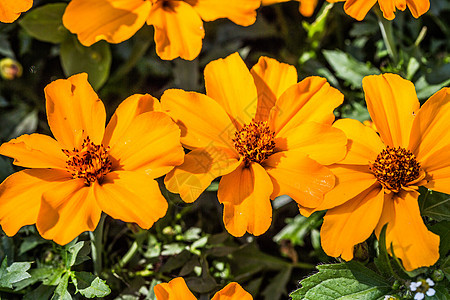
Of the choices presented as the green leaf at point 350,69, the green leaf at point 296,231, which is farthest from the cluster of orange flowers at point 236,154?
the green leaf at point 296,231

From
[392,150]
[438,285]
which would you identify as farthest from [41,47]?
[438,285]

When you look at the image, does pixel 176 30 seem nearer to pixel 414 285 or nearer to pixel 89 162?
pixel 89 162

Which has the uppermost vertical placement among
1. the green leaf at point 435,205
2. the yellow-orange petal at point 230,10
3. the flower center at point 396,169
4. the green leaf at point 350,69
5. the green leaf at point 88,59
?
the yellow-orange petal at point 230,10

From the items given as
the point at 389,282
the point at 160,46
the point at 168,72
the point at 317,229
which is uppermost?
the point at 160,46

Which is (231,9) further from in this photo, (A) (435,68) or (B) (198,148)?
(A) (435,68)

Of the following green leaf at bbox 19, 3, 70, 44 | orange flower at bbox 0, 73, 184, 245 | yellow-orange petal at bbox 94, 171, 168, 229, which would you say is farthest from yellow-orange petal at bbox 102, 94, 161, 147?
green leaf at bbox 19, 3, 70, 44

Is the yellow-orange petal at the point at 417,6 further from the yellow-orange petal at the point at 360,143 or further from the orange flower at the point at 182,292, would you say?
the orange flower at the point at 182,292

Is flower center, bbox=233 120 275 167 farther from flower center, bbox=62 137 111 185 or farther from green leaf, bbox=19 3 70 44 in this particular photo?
green leaf, bbox=19 3 70 44
